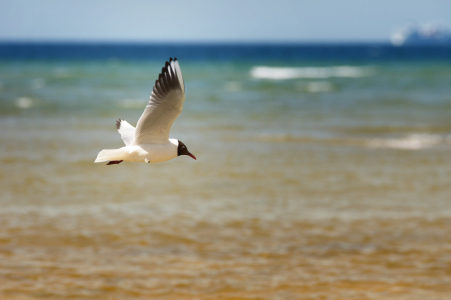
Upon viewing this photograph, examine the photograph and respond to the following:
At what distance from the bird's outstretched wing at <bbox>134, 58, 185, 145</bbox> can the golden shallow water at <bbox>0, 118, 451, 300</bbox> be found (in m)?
2.74

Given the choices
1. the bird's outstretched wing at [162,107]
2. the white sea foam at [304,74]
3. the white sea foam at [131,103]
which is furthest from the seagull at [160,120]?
the white sea foam at [304,74]

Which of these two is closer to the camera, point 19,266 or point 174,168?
point 19,266

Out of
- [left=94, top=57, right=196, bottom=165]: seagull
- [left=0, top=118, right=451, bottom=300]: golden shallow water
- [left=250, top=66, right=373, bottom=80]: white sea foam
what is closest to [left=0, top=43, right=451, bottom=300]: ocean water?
[left=0, top=118, right=451, bottom=300]: golden shallow water

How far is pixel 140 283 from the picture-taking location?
18.2 feet

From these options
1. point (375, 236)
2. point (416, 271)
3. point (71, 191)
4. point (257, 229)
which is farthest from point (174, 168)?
point (416, 271)

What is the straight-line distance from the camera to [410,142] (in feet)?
44.3

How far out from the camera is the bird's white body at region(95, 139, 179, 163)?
8.91 ft

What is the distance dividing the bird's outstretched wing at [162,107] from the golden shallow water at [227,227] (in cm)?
274

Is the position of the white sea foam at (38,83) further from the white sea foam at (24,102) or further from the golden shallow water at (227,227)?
the golden shallow water at (227,227)

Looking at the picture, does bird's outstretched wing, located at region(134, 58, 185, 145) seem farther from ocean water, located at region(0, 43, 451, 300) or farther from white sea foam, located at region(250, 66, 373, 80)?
white sea foam, located at region(250, 66, 373, 80)

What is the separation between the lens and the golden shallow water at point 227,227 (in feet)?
18.2

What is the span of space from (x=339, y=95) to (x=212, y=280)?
21779 millimetres

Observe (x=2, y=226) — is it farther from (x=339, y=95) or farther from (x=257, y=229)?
(x=339, y=95)

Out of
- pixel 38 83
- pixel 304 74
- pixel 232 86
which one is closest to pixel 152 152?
pixel 232 86
